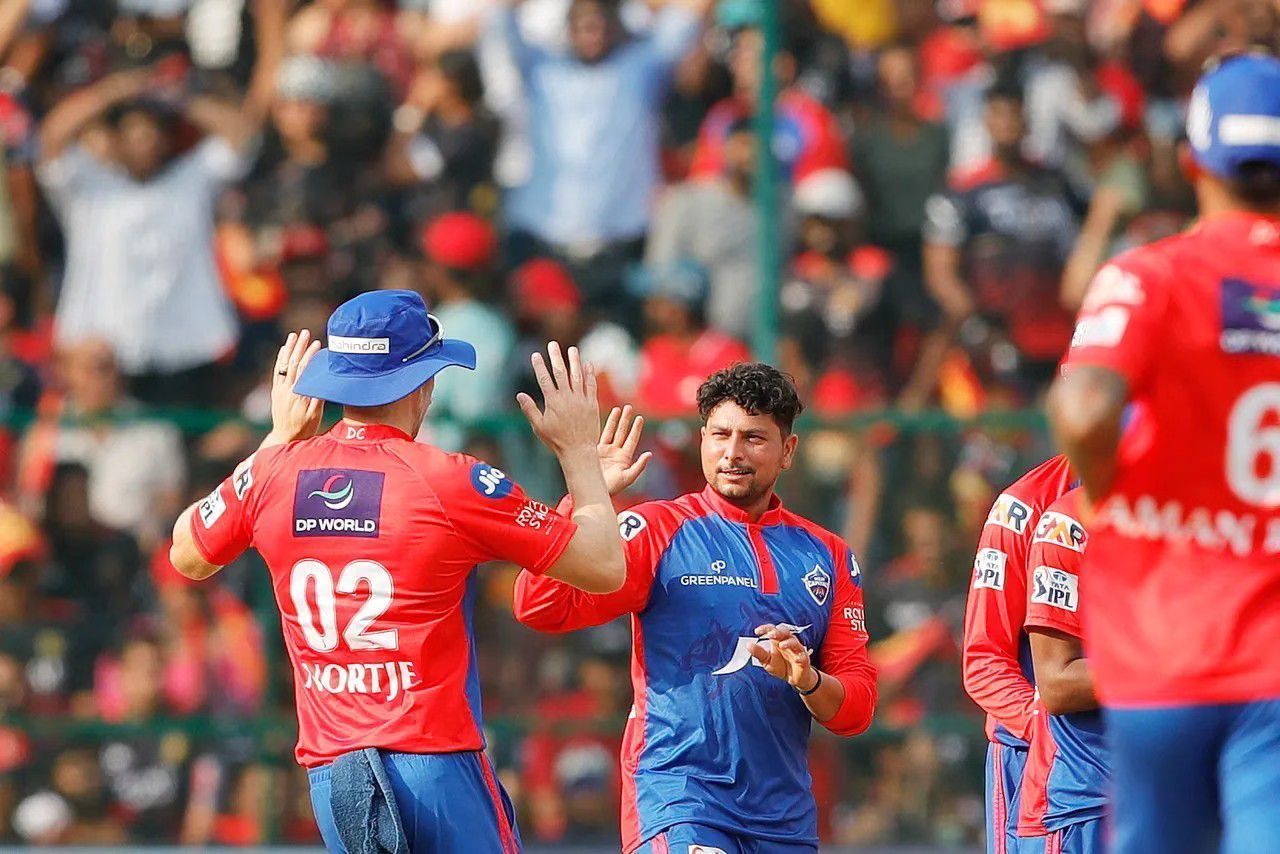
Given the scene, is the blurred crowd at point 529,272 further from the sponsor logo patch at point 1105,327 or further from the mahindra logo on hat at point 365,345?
the sponsor logo patch at point 1105,327

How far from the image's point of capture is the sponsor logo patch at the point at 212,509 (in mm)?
5832

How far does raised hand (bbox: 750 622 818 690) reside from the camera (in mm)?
5812

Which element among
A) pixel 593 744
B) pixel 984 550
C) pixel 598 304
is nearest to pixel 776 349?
pixel 598 304

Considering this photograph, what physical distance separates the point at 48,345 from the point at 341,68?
2.35 meters

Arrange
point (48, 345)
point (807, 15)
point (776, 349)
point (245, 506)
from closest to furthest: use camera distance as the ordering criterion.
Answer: point (245, 506), point (776, 349), point (48, 345), point (807, 15)

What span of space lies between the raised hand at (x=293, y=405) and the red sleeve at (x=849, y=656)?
64.3 inches

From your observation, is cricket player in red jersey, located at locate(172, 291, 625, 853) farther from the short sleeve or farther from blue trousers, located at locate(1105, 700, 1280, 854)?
the short sleeve

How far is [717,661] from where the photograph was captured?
6.16 meters

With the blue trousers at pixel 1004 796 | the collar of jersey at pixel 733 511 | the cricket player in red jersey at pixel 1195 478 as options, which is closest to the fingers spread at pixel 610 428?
the collar of jersey at pixel 733 511

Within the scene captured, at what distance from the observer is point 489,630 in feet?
33.6

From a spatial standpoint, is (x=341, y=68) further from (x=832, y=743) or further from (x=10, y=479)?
(x=832, y=743)

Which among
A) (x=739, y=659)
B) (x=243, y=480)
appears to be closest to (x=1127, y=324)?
(x=739, y=659)

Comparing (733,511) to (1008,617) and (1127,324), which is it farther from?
(1127,324)

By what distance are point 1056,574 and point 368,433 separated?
6.28ft
